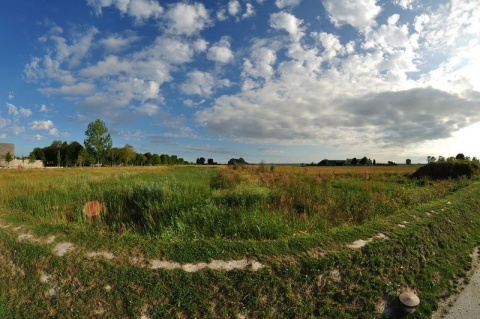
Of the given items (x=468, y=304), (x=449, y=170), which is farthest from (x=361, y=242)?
(x=449, y=170)

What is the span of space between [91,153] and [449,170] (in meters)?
81.9

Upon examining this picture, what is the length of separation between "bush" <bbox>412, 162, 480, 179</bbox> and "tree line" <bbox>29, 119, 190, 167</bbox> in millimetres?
72834

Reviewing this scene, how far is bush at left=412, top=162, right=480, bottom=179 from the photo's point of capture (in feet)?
84.5

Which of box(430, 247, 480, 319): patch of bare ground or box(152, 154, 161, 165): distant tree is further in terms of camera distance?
box(152, 154, 161, 165): distant tree

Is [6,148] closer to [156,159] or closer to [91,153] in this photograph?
[91,153]

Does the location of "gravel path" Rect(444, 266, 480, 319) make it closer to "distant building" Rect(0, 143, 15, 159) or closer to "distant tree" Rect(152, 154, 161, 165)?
"distant building" Rect(0, 143, 15, 159)

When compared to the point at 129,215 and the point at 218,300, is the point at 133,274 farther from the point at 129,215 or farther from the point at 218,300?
the point at 129,215

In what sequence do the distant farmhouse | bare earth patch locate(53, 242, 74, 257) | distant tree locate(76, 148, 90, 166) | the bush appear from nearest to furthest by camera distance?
bare earth patch locate(53, 242, 74, 257) → the bush → the distant farmhouse → distant tree locate(76, 148, 90, 166)

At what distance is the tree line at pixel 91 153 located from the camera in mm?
75312

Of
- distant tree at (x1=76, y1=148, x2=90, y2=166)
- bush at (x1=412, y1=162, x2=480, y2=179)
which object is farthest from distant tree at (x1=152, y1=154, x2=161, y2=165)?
bush at (x1=412, y1=162, x2=480, y2=179)

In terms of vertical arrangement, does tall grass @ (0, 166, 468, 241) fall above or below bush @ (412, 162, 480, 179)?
below

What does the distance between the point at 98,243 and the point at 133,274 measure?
1.24m

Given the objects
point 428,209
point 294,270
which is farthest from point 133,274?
point 428,209

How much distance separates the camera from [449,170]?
27.4 meters
